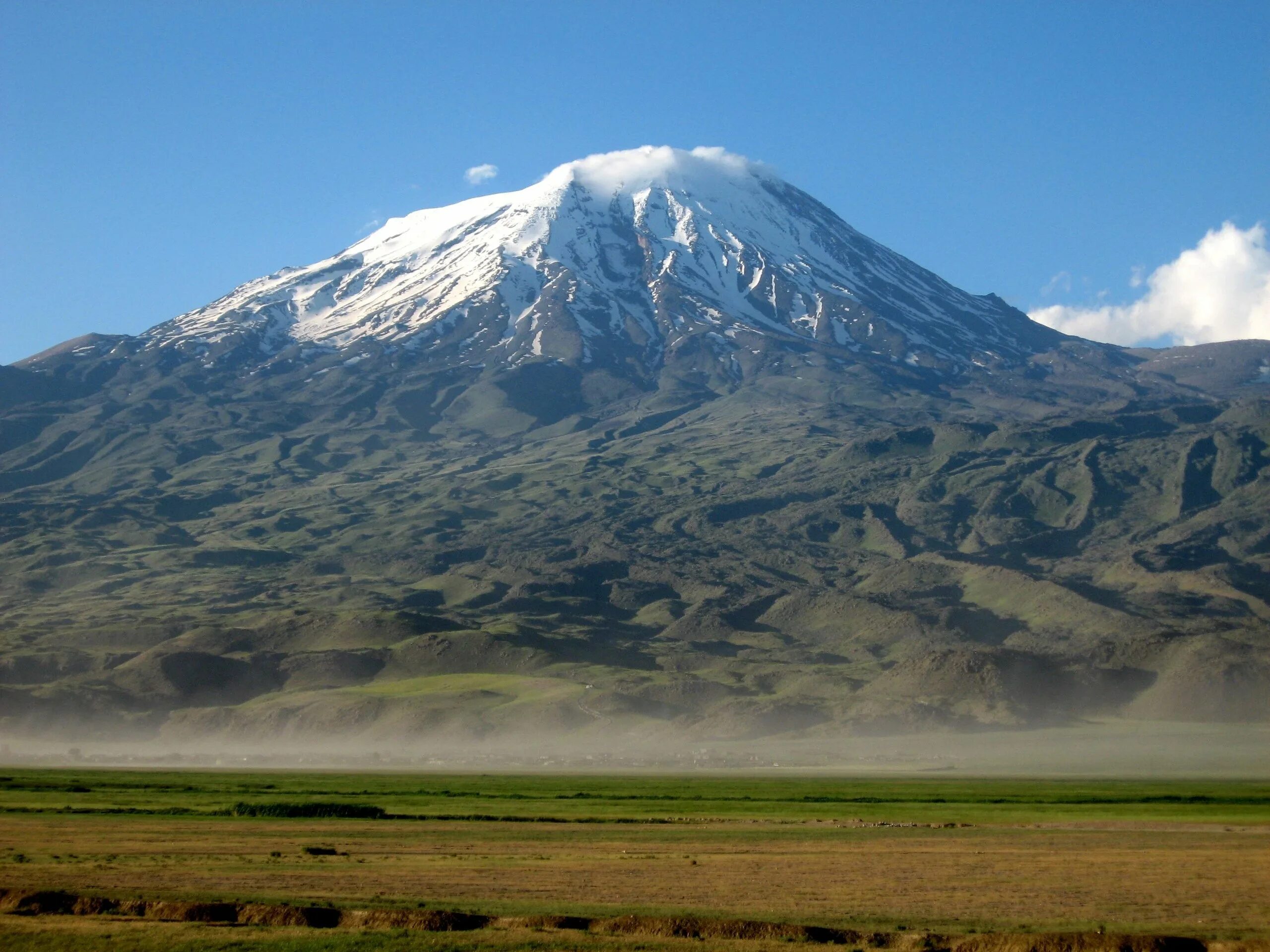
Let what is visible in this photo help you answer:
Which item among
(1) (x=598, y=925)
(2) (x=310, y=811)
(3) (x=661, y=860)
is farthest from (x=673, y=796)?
(1) (x=598, y=925)

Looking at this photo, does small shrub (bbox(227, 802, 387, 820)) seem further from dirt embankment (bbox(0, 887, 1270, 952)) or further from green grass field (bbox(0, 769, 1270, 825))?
dirt embankment (bbox(0, 887, 1270, 952))

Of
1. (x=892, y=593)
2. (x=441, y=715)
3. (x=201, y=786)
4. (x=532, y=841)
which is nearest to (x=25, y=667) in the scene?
(x=441, y=715)

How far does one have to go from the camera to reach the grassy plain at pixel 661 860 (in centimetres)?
2586

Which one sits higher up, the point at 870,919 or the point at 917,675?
the point at 870,919

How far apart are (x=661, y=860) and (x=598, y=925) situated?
10271 mm

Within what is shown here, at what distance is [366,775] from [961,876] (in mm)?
54887

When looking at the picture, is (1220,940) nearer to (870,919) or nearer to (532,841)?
(870,919)

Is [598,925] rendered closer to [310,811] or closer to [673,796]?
[310,811]

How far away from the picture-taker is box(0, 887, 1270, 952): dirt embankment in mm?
23250

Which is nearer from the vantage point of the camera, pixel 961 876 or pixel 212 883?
pixel 212 883

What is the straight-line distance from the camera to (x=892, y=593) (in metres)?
191

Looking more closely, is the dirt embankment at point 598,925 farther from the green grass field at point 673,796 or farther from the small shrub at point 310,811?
the green grass field at point 673,796

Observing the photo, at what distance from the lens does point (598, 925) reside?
24.5m

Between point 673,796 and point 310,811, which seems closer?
point 310,811
